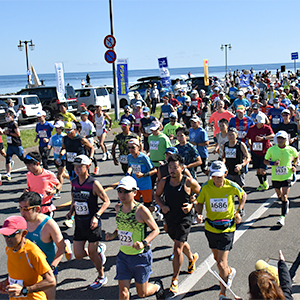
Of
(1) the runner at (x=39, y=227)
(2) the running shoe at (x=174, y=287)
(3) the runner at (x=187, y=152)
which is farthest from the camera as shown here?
(3) the runner at (x=187, y=152)

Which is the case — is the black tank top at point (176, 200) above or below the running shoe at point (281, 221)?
above

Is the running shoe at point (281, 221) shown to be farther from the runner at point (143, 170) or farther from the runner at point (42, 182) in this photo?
the runner at point (42, 182)

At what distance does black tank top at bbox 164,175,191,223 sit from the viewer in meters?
5.09

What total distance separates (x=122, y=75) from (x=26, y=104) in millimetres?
5579

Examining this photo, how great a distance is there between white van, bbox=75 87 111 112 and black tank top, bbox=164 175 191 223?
65.5 ft

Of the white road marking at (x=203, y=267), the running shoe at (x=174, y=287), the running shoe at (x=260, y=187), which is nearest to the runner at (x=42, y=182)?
the running shoe at (x=174, y=287)

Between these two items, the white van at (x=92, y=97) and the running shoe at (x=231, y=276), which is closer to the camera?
the running shoe at (x=231, y=276)

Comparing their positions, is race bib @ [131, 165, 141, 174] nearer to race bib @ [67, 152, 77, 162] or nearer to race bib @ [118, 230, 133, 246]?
race bib @ [67, 152, 77, 162]

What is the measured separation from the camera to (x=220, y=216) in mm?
4867

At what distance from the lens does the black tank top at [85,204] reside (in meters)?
5.17

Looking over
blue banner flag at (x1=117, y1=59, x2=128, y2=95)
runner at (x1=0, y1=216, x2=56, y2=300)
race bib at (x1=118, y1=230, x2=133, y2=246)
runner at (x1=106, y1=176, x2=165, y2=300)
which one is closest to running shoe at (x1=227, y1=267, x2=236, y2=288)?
runner at (x1=106, y1=176, x2=165, y2=300)

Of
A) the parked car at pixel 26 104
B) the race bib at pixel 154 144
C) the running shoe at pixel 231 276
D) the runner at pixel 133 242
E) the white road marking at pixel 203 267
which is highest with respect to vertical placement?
the parked car at pixel 26 104

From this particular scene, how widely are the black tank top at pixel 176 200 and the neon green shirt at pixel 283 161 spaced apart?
2.68 metres

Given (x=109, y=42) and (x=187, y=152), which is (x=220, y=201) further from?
(x=109, y=42)
